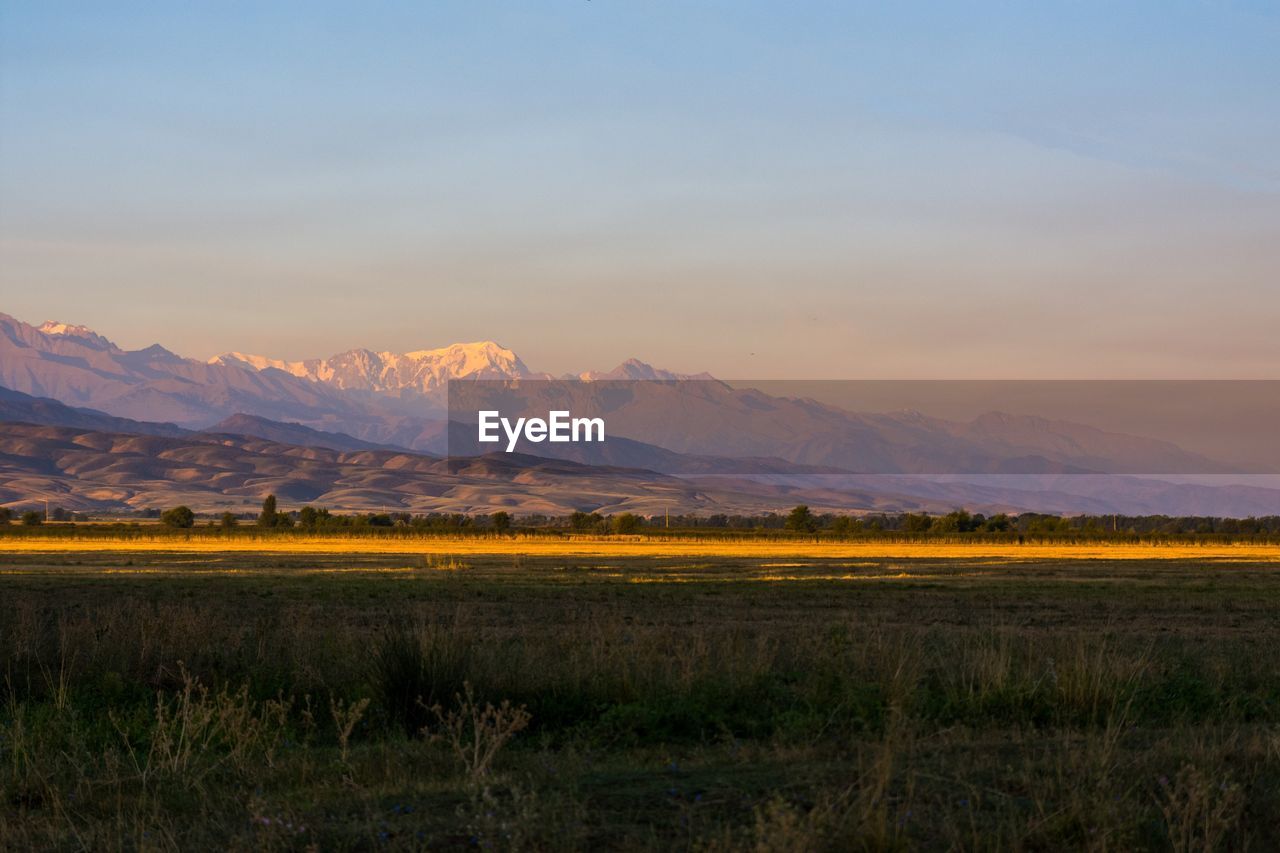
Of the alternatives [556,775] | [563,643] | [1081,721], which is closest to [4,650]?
[563,643]

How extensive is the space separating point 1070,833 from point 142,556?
2981 inches

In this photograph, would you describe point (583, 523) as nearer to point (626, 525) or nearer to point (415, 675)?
point (626, 525)

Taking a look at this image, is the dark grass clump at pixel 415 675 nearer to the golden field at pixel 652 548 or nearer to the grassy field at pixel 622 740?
the grassy field at pixel 622 740

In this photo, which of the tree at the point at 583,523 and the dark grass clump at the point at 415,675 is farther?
the tree at the point at 583,523

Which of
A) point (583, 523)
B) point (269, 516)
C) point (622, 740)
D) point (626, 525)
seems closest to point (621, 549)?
point (626, 525)

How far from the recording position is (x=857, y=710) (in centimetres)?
1394

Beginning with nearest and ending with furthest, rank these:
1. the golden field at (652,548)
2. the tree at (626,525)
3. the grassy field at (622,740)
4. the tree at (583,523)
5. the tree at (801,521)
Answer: the grassy field at (622,740), the golden field at (652,548), the tree at (626,525), the tree at (801,521), the tree at (583,523)

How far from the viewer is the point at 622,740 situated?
1348cm

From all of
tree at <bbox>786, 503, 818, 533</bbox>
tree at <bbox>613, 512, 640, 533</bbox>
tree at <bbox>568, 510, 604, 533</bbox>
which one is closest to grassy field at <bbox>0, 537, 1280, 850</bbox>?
tree at <bbox>613, 512, 640, 533</bbox>

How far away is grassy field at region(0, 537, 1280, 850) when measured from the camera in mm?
8953

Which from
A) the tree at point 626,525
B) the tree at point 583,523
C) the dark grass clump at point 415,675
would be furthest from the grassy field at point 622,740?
the tree at point 583,523

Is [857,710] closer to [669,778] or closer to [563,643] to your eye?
[669,778]

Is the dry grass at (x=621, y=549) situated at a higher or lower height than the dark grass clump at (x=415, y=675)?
lower

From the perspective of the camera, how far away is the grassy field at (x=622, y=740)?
8.95 metres
